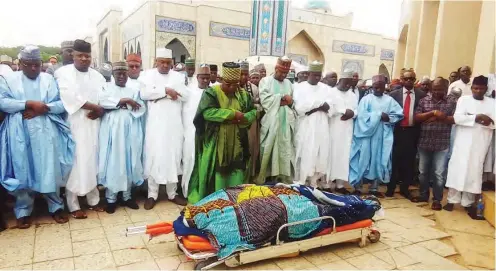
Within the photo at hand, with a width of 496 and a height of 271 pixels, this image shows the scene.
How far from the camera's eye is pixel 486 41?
19.7ft

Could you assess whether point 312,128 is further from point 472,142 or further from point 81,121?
point 81,121

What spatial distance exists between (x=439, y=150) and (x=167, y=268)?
12.5ft

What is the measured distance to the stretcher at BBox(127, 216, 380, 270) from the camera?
9.65 feet

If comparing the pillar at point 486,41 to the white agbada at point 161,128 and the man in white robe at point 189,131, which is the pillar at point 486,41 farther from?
the white agbada at point 161,128

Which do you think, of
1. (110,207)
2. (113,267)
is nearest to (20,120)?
(110,207)

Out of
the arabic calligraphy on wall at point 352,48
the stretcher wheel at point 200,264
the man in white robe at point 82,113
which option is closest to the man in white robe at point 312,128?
the stretcher wheel at point 200,264

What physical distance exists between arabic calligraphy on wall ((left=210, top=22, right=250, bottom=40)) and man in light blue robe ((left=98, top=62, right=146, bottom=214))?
45.3 feet

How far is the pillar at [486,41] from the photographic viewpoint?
5.81 meters

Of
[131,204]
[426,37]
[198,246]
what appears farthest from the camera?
[426,37]

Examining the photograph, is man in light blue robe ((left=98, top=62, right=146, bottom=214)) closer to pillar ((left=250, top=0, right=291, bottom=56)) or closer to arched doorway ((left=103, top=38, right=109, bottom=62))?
pillar ((left=250, top=0, right=291, bottom=56))

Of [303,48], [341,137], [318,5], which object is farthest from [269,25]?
Answer: [318,5]

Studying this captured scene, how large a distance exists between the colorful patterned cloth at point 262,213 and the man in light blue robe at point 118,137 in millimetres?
1473

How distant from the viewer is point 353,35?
21.4 metres

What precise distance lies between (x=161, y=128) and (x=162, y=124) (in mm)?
51
